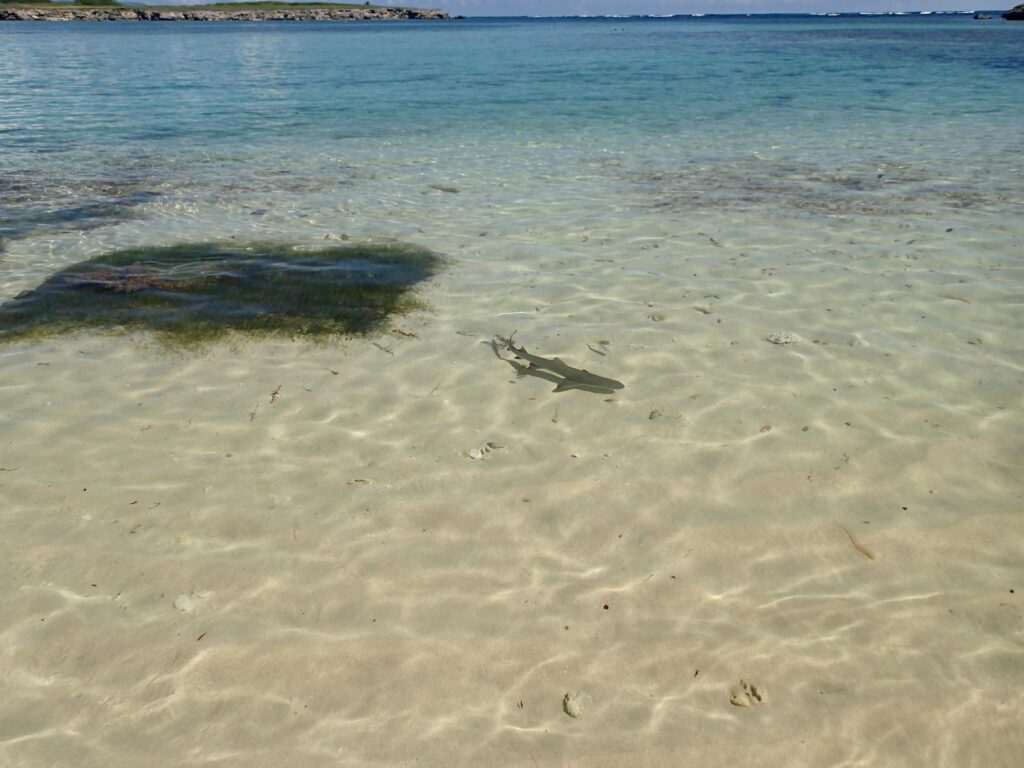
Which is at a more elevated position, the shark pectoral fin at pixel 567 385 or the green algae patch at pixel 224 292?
the shark pectoral fin at pixel 567 385

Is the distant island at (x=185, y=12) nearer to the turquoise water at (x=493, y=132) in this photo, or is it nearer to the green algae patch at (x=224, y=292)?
the turquoise water at (x=493, y=132)

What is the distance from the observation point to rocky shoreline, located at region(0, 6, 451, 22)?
275 feet

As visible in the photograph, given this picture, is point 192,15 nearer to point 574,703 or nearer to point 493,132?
point 493,132

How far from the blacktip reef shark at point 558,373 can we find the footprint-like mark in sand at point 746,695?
2.06 m

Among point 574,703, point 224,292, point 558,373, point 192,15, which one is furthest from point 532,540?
point 192,15

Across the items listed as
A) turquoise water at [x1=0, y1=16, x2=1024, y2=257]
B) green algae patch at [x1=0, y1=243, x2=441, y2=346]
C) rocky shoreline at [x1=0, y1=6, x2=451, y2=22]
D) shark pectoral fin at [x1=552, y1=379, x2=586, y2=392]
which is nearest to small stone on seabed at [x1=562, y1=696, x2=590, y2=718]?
shark pectoral fin at [x1=552, y1=379, x2=586, y2=392]

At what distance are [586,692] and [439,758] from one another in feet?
1.76

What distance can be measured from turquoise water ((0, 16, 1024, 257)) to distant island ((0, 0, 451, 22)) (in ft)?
251

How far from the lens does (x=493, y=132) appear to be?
13641 mm

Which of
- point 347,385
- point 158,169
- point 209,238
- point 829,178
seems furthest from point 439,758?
point 158,169

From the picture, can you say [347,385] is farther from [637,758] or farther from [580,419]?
[637,758]

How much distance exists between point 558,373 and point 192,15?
417 feet

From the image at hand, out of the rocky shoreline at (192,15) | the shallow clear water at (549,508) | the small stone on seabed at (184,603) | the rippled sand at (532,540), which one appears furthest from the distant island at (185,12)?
the small stone on seabed at (184,603)

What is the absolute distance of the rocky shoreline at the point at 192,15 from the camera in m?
83.8
